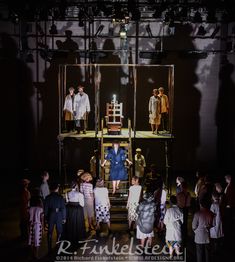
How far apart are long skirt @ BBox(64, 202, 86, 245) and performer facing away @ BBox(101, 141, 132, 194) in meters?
2.84

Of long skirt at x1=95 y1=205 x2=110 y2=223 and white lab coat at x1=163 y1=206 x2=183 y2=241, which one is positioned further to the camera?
long skirt at x1=95 y1=205 x2=110 y2=223

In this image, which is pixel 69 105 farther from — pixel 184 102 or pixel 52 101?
pixel 184 102

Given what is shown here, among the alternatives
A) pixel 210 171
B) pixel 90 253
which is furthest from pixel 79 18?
pixel 90 253

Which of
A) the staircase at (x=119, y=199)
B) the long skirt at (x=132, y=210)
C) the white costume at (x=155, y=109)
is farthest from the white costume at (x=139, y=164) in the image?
the long skirt at (x=132, y=210)

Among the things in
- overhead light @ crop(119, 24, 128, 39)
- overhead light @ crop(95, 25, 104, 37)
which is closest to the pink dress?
overhead light @ crop(119, 24, 128, 39)

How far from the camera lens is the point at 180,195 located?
9.32 metres

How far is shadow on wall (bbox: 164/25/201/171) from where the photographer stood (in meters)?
16.2

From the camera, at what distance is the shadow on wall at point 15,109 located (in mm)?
16141

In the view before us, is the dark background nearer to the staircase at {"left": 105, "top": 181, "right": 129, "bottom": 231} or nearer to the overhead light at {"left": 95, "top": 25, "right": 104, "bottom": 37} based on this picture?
the overhead light at {"left": 95, "top": 25, "right": 104, "bottom": 37}

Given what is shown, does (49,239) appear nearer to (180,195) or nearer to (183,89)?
(180,195)

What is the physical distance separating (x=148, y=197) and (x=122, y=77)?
870cm

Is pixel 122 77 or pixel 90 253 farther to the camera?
pixel 122 77

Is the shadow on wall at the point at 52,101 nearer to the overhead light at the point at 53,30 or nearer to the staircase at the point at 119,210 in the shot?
the overhead light at the point at 53,30

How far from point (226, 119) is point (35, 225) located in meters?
10.4
